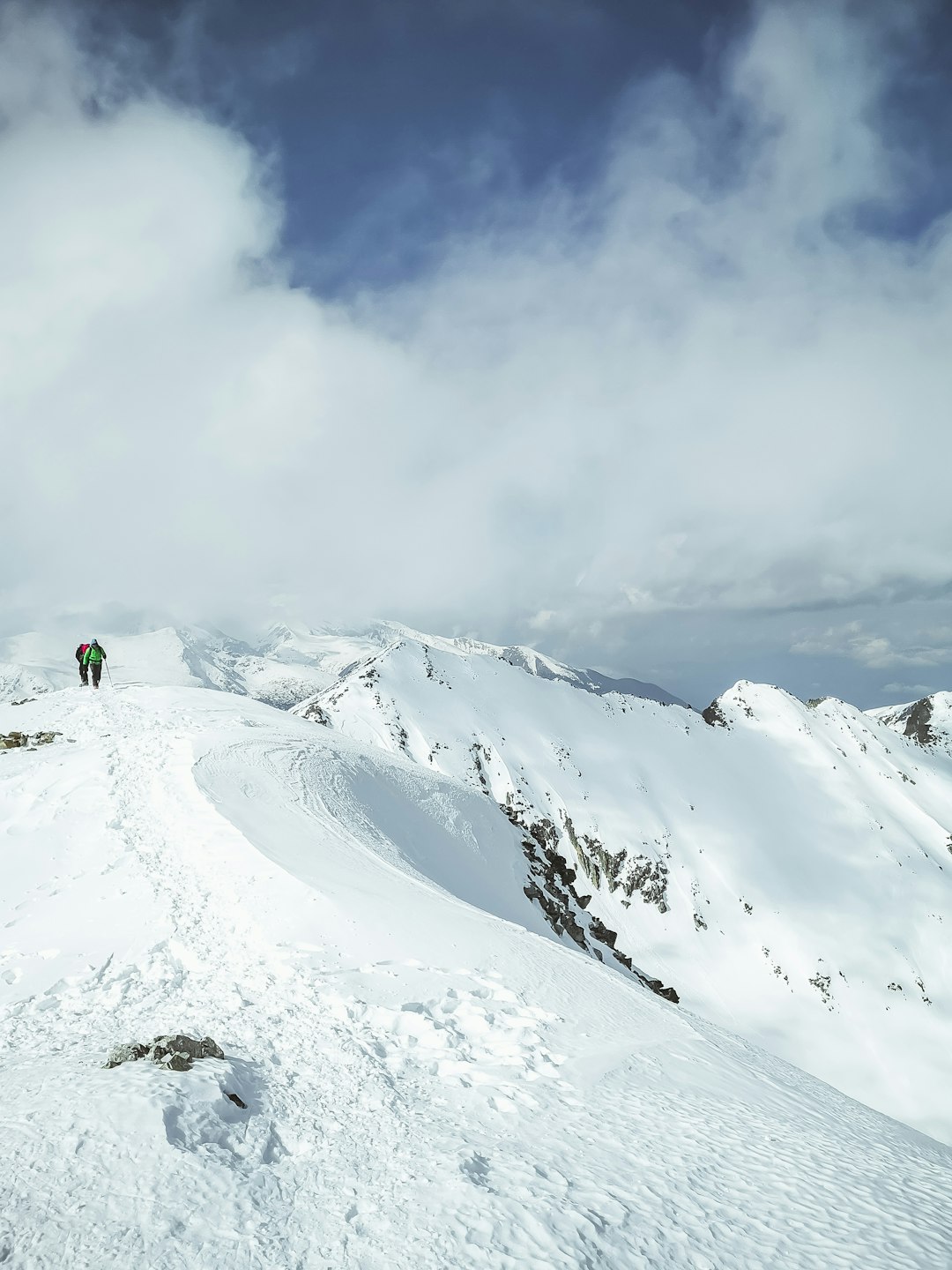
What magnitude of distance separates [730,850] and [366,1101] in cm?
17042

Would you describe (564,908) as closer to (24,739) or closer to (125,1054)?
(24,739)

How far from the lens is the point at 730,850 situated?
158250mm

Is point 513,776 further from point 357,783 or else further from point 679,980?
point 357,783

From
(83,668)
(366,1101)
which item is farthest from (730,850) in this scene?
(366,1101)

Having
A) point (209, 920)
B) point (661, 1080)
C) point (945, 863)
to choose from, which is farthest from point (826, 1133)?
point (945, 863)

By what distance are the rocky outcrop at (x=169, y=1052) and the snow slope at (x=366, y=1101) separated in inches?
10.1

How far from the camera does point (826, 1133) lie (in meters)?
8.01

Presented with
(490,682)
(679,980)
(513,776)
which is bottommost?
(679,980)

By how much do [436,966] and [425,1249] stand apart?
6.72m

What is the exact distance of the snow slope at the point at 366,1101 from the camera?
5.01 meters

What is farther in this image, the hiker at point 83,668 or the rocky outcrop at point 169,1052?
the hiker at point 83,668

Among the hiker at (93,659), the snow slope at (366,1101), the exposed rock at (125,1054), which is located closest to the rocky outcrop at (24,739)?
the hiker at (93,659)

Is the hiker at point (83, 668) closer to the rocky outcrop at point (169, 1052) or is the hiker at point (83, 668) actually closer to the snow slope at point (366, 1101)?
the snow slope at point (366, 1101)

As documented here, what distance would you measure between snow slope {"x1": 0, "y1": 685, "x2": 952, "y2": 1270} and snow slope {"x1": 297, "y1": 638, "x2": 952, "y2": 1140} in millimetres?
98971
